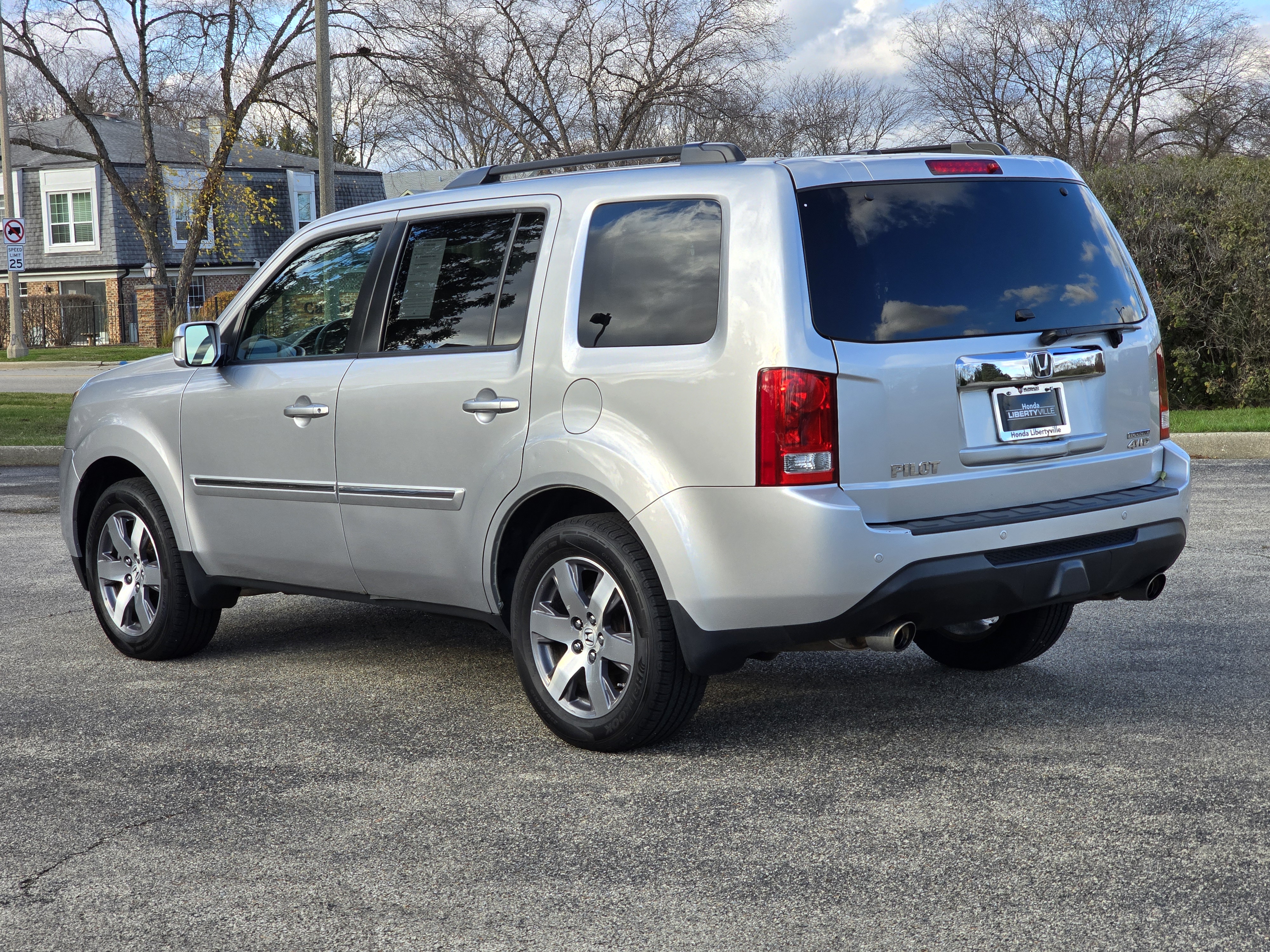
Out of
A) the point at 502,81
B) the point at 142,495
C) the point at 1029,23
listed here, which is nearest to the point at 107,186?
the point at 502,81

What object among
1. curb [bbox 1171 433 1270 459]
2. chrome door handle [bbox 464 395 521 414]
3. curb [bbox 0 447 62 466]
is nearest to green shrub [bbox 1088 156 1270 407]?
curb [bbox 1171 433 1270 459]

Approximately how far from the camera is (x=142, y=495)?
247 inches

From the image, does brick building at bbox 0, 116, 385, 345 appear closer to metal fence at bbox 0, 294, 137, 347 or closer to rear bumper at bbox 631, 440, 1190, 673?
metal fence at bbox 0, 294, 137, 347

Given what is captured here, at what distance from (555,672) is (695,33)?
3177 centimetres

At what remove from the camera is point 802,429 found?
4152mm

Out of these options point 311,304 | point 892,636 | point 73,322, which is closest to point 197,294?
point 73,322

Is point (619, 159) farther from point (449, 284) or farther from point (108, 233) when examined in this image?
point (108, 233)

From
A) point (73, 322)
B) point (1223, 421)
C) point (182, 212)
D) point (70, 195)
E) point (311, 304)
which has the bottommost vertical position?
point (1223, 421)

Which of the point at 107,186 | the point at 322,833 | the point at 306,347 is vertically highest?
the point at 107,186

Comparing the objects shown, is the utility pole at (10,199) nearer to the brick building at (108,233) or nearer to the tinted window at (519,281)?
the brick building at (108,233)

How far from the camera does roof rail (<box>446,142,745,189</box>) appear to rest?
15.3 feet

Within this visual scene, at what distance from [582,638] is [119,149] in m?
48.7

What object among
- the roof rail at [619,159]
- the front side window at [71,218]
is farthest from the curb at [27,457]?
the front side window at [71,218]

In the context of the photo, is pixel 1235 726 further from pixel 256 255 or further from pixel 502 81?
pixel 256 255
